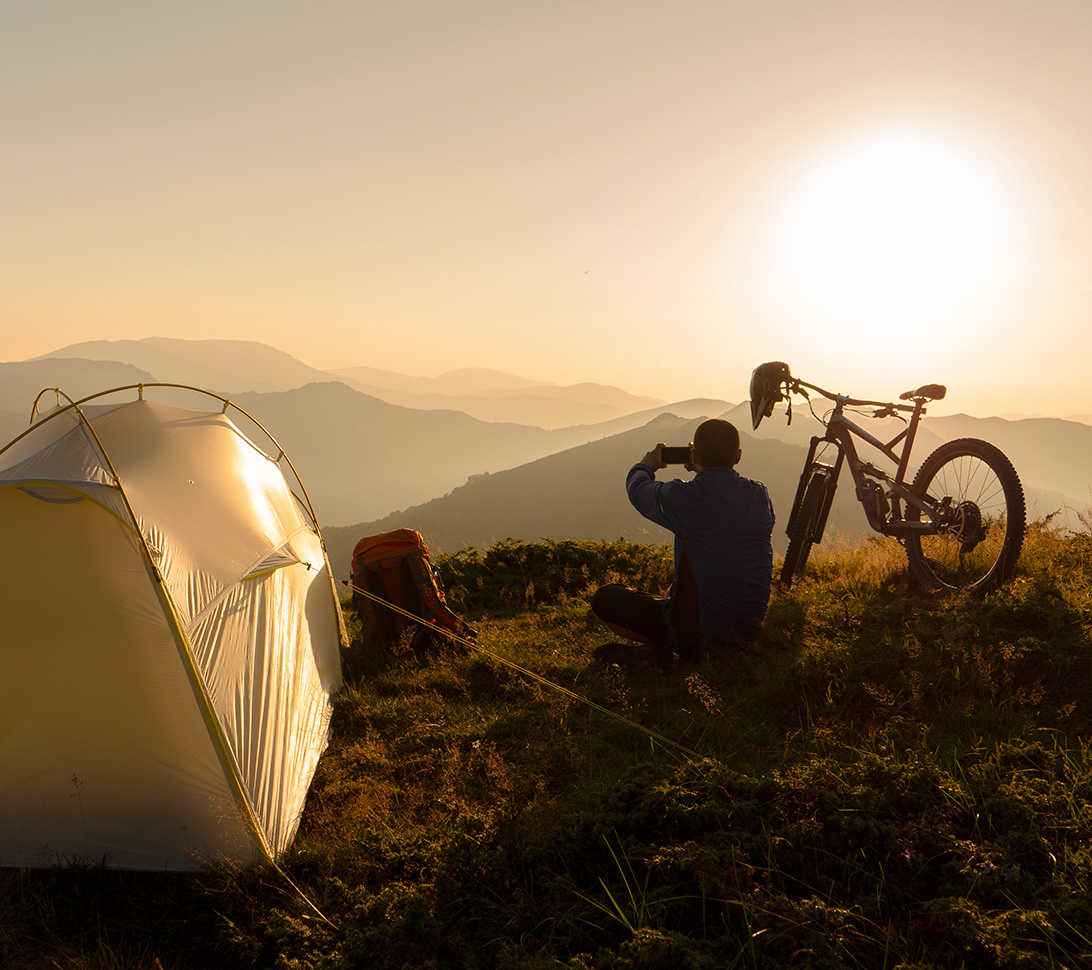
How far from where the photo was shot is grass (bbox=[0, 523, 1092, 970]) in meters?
2.62

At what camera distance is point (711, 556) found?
17.2ft

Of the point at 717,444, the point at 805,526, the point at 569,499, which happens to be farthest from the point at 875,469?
the point at 569,499

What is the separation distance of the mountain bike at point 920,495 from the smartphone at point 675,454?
1.21 m

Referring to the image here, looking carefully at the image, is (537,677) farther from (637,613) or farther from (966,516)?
(966,516)

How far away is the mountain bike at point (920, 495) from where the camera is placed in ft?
17.8

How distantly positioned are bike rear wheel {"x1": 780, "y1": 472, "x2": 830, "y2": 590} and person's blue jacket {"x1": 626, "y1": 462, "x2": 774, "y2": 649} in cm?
154

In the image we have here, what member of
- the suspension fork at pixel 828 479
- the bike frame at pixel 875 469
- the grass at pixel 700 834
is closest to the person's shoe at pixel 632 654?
the grass at pixel 700 834

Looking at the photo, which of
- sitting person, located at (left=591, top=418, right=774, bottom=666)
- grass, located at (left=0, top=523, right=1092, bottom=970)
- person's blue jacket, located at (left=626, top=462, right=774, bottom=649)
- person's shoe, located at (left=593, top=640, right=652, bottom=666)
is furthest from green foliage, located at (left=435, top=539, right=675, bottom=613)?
grass, located at (left=0, top=523, right=1092, bottom=970)

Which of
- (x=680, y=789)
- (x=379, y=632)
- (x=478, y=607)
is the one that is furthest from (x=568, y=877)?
(x=478, y=607)

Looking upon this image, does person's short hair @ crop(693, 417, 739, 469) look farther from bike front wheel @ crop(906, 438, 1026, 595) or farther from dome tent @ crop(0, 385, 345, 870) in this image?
dome tent @ crop(0, 385, 345, 870)

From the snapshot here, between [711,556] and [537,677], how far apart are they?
64.9 inches

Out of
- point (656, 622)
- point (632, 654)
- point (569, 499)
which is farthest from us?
point (569, 499)

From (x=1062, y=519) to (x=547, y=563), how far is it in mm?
6126

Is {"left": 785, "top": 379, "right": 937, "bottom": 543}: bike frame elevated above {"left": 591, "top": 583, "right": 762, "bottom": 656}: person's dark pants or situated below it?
above
